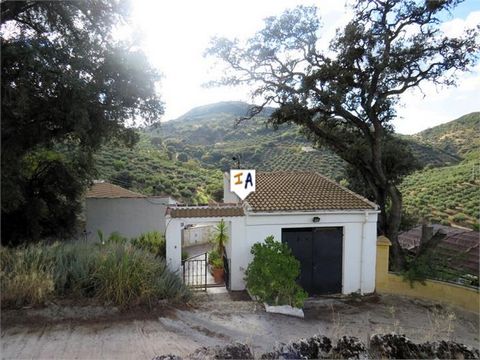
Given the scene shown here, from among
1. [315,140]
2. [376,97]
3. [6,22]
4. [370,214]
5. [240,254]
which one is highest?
[6,22]

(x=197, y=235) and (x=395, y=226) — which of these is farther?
(x=197, y=235)

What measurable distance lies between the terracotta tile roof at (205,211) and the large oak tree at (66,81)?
331 cm

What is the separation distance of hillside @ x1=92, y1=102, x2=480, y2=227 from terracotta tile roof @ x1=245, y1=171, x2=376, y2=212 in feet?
19.4

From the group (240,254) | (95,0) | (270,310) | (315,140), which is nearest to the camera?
(270,310)

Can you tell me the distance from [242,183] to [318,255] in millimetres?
4407

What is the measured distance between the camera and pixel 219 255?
14656 mm

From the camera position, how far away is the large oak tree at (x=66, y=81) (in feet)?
31.2

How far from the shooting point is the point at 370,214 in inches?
511

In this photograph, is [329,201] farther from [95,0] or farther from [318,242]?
[95,0]

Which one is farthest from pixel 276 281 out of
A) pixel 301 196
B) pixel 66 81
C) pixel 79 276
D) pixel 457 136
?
pixel 457 136

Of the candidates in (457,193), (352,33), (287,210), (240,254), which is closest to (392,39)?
(352,33)

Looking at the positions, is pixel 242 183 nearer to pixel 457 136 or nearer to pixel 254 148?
pixel 254 148

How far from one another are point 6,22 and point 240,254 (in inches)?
394

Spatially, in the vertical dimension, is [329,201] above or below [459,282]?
above
